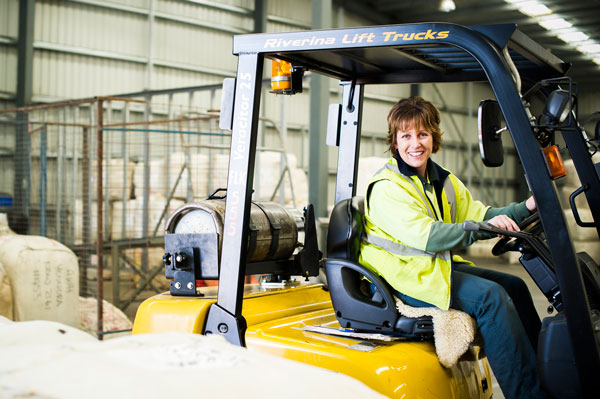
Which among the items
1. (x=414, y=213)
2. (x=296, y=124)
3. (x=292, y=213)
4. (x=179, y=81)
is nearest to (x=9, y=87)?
(x=179, y=81)

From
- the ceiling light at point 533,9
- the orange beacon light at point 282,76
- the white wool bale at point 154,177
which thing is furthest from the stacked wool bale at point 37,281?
the ceiling light at point 533,9

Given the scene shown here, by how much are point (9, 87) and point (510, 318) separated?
1479 centimetres

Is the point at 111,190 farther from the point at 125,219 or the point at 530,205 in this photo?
the point at 530,205

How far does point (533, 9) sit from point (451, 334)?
1542cm

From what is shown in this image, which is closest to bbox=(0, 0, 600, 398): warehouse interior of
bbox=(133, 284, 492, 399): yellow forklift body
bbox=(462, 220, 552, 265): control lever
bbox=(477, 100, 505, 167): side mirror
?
bbox=(133, 284, 492, 399): yellow forklift body

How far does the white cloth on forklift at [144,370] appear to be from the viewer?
1.29m

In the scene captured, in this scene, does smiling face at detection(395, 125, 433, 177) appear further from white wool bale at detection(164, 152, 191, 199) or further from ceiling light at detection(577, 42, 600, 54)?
ceiling light at detection(577, 42, 600, 54)

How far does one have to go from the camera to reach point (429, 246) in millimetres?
2643

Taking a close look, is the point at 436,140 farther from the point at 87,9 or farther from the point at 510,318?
the point at 87,9

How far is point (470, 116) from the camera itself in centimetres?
2191

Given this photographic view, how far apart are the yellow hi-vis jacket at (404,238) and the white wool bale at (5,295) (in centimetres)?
511

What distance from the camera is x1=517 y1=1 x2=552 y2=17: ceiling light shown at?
52.4 feet

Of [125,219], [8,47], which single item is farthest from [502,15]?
[8,47]

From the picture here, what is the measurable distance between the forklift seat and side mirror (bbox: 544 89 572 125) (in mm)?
926
